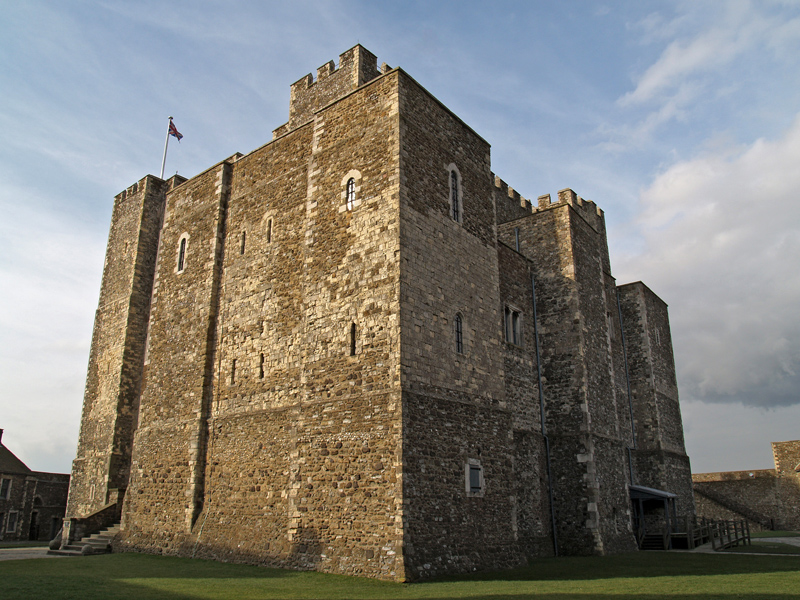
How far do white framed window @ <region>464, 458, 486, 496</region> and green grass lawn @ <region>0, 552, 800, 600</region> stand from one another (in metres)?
1.85

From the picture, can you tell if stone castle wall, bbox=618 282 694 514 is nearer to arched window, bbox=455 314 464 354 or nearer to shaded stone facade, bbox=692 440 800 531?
shaded stone facade, bbox=692 440 800 531

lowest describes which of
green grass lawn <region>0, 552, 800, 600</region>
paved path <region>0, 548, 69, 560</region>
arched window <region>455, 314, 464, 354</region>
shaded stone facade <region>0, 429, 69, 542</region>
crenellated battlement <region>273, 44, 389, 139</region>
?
paved path <region>0, 548, 69, 560</region>

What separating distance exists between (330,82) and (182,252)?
7.84 m

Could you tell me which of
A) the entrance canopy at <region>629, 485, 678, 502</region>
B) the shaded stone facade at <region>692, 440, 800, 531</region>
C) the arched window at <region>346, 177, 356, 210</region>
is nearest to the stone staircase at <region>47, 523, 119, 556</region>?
the arched window at <region>346, 177, 356, 210</region>

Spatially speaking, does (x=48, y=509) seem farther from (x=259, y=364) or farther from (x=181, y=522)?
(x=259, y=364)

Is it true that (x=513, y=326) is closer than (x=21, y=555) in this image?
No

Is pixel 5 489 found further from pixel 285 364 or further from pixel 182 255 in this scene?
pixel 285 364

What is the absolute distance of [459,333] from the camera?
606 inches

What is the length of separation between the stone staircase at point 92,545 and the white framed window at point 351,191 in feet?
43.5

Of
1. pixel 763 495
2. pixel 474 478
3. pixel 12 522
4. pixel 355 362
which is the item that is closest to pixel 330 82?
pixel 355 362

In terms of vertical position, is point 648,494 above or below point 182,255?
below

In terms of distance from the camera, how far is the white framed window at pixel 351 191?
611 inches

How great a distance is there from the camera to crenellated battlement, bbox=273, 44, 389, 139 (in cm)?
1833

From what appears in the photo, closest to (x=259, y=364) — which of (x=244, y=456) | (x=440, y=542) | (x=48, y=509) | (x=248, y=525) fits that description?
Result: (x=244, y=456)
